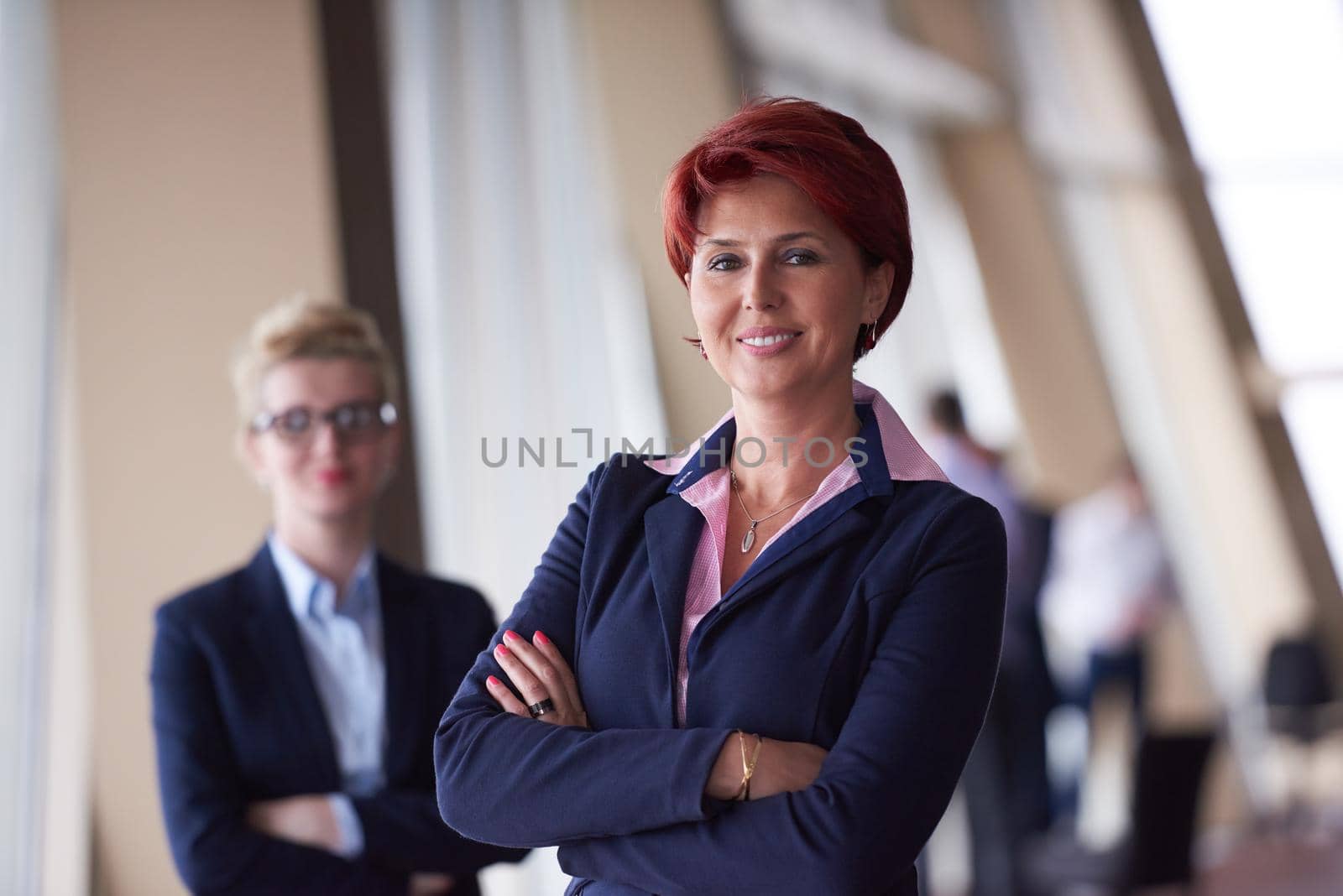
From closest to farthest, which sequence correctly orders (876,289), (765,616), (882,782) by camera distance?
(882,782) < (765,616) < (876,289)

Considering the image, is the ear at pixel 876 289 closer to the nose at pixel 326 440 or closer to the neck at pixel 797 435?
the neck at pixel 797 435

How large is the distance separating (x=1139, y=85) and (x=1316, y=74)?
0.96 metres

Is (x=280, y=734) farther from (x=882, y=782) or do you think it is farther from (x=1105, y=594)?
(x=1105, y=594)

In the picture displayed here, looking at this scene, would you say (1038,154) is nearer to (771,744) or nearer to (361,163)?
(361,163)

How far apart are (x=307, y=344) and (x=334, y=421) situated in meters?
0.15

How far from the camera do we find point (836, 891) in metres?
1.18

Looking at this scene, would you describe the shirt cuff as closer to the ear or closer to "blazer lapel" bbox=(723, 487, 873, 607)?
"blazer lapel" bbox=(723, 487, 873, 607)

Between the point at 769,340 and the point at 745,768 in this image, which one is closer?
the point at 745,768

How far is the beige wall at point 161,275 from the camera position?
3672mm

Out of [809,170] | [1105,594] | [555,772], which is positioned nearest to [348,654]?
[555,772]

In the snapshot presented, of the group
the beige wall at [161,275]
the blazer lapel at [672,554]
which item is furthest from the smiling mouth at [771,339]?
the beige wall at [161,275]

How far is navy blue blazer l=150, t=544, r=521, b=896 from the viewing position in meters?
1.79

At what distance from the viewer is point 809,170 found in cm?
133

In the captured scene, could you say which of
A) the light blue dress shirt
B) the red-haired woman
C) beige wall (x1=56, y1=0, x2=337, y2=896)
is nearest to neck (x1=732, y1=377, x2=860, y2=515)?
the red-haired woman
